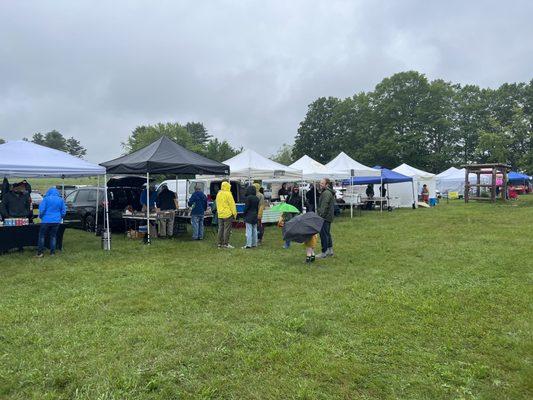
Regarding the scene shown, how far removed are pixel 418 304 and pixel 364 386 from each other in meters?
2.36

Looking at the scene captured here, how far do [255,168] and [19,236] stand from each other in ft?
24.9

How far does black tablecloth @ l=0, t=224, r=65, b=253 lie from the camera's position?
9242 mm

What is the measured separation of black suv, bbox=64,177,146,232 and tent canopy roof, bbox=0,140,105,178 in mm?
3208

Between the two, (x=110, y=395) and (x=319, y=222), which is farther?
(x=319, y=222)

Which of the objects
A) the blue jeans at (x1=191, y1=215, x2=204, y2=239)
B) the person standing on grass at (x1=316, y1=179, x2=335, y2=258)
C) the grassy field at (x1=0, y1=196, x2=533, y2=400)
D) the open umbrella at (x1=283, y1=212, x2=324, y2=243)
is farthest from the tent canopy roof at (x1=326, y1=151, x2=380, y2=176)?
the open umbrella at (x1=283, y1=212, x2=324, y2=243)

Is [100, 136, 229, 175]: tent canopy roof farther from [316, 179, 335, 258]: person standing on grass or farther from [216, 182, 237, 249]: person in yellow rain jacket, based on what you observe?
[316, 179, 335, 258]: person standing on grass

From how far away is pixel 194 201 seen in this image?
11.1 m

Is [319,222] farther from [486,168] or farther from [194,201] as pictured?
[486,168]

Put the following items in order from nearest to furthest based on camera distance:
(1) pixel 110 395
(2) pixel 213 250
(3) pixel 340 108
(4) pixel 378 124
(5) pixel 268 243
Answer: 1. (1) pixel 110 395
2. (2) pixel 213 250
3. (5) pixel 268 243
4. (4) pixel 378 124
5. (3) pixel 340 108

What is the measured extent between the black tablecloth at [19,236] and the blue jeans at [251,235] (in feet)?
13.9

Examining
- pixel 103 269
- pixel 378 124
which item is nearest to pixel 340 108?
pixel 378 124

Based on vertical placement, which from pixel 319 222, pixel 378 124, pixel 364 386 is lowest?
pixel 364 386

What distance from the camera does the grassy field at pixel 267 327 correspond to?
3379mm

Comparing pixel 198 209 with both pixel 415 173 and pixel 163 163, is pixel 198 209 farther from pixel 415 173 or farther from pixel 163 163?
pixel 415 173
